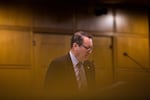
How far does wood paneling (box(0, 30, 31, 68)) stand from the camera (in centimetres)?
521

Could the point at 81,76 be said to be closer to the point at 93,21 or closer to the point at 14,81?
the point at 14,81

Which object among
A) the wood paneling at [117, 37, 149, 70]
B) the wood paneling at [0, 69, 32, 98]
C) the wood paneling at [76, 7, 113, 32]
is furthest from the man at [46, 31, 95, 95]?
the wood paneling at [117, 37, 149, 70]

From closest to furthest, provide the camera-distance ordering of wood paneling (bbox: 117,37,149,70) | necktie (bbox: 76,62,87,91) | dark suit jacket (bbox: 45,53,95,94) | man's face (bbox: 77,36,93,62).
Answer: dark suit jacket (bbox: 45,53,95,94), necktie (bbox: 76,62,87,91), man's face (bbox: 77,36,93,62), wood paneling (bbox: 117,37,149,70)

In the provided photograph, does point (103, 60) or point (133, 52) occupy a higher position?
point (133, 52)

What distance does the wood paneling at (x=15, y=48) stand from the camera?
5.21 metres

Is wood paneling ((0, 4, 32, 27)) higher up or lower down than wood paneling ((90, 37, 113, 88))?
higher up

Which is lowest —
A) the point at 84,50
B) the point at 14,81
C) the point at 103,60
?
the point at 14,81

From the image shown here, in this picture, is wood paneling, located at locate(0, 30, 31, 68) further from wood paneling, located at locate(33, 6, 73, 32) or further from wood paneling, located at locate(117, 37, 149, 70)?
wood paneling, located at locate(117, 37, 149, 70)

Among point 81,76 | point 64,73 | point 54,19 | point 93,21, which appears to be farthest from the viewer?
point 93,21

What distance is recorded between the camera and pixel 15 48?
207 inches

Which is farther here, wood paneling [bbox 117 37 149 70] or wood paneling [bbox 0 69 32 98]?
wood paneling [bbox 117 37 149 70]

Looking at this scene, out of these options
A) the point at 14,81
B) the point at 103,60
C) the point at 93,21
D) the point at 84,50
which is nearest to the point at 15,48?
the point at 14,81

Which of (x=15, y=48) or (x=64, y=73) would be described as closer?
(x=64, y=73)

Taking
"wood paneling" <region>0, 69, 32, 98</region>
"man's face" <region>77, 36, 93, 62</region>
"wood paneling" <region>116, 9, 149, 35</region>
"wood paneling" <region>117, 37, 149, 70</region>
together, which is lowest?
"wood paneling" <region>0, 69, 32, 98</region>
